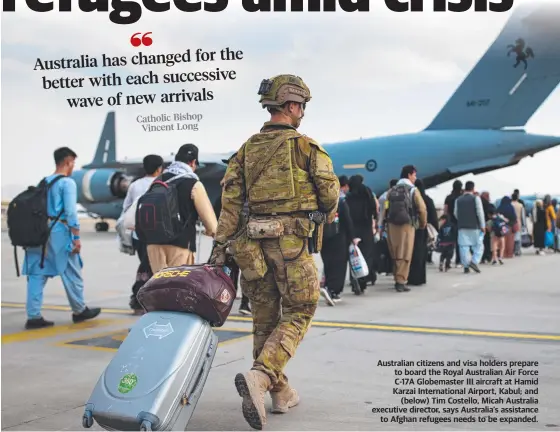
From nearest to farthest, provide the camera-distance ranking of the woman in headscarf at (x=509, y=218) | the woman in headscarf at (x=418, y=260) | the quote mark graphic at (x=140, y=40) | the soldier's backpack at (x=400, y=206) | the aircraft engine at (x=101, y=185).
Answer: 1. the quote mark graphic at (x=140, y=40)
2. the soldier's backpack at (x=400, y=206)
3. the woman in headscarf at (x=418, y=260)
4. the woman in headscarf at (x=509, y=218)
5. the aircraft engine at (x=101, y=185)

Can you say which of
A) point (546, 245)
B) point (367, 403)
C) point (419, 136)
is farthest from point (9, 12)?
point (419, 136)

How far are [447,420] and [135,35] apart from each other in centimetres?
460

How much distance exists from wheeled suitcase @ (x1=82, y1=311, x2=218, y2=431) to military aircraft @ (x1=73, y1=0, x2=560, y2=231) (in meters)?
18.9

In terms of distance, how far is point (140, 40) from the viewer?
648 cm

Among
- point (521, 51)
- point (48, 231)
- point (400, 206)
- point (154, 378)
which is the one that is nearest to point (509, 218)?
point (400, 206)

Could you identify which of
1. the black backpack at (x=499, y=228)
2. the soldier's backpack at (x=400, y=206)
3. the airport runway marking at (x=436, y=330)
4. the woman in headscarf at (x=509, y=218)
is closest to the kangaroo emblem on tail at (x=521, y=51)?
the woman in headscarf at (x=509, y=218)

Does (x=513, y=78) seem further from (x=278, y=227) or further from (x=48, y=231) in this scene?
(x=278, y=227)

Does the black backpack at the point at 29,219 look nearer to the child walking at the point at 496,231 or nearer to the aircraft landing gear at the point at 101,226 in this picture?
the child walking at the point at 496,231

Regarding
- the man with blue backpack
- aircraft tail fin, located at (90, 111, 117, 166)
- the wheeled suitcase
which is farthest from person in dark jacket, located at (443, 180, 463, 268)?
aircraft tail fin, located at (90, 111, 117, 166)

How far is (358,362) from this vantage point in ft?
→ 16.2

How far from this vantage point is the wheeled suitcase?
9.54ft

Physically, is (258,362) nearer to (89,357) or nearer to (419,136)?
(89,357)

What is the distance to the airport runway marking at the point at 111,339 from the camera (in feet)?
19.0

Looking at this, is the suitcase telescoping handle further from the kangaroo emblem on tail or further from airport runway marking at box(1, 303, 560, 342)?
the kangaroo emblem on tail
